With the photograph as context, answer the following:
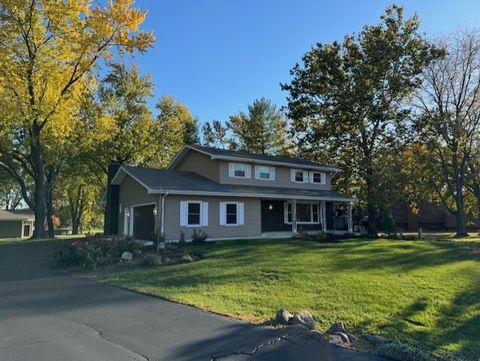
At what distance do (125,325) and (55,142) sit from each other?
2478cm

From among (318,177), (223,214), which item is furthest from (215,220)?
(318,177)

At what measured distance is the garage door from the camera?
22.5 metres

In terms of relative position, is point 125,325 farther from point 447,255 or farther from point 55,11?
point 55,11

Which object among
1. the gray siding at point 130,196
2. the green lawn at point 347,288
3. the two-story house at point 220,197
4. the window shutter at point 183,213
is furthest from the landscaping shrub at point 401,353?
the gray siding at point 130,196

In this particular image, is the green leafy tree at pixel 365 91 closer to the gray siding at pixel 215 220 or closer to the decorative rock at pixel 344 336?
the gray siding at pixel 215 220

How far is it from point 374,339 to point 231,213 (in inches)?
673

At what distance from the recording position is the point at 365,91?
3092cm

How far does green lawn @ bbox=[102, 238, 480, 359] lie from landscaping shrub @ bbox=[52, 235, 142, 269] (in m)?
2.14

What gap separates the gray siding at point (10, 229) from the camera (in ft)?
154

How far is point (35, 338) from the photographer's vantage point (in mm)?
6293

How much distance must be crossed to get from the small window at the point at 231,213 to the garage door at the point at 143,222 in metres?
4.08

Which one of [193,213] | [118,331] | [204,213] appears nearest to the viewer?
[118,331]

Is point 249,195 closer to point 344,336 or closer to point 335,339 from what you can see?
point 344,336

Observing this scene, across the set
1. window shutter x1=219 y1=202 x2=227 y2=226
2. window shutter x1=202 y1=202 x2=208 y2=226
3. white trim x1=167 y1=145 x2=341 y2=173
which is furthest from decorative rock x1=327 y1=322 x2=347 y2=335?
white trim x1=167 y1=145 x2=341 y2=173
